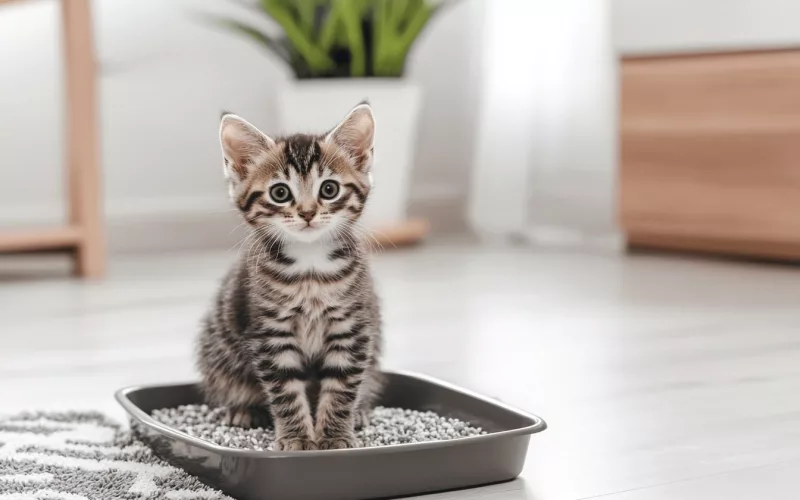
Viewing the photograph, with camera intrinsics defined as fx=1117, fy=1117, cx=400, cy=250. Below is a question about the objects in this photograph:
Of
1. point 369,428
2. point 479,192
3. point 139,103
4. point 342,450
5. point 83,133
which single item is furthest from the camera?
point 479,192

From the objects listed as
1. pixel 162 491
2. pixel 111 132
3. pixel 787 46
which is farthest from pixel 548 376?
pixel 111 132

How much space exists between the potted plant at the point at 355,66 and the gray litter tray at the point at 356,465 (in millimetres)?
1989

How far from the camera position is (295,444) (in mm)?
1112

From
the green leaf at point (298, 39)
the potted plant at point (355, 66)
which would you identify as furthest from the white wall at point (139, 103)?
the green leaf at point (298, 39)

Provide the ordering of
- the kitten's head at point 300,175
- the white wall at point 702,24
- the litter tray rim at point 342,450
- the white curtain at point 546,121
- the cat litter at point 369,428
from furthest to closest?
the white curtain at point 546,121 → the white wall at point 702,24 → the cat litter at point 369,428 → the kitten's head at point 300,175 → the litter tray rim at point 342,450

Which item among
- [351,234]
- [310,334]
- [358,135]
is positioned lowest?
[310,334]

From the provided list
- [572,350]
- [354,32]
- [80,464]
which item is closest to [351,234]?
[80,464]

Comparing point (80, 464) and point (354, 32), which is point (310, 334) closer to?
point (80, 464)

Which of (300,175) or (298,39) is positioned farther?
(298,39)

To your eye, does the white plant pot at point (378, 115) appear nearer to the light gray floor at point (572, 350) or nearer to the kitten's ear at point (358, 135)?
the light gray floor at point (572, 350)

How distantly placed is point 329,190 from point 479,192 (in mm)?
2388

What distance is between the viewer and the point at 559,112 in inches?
131

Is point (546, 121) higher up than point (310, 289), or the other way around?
point (546, 121)

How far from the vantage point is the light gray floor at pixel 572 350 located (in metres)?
1.18
